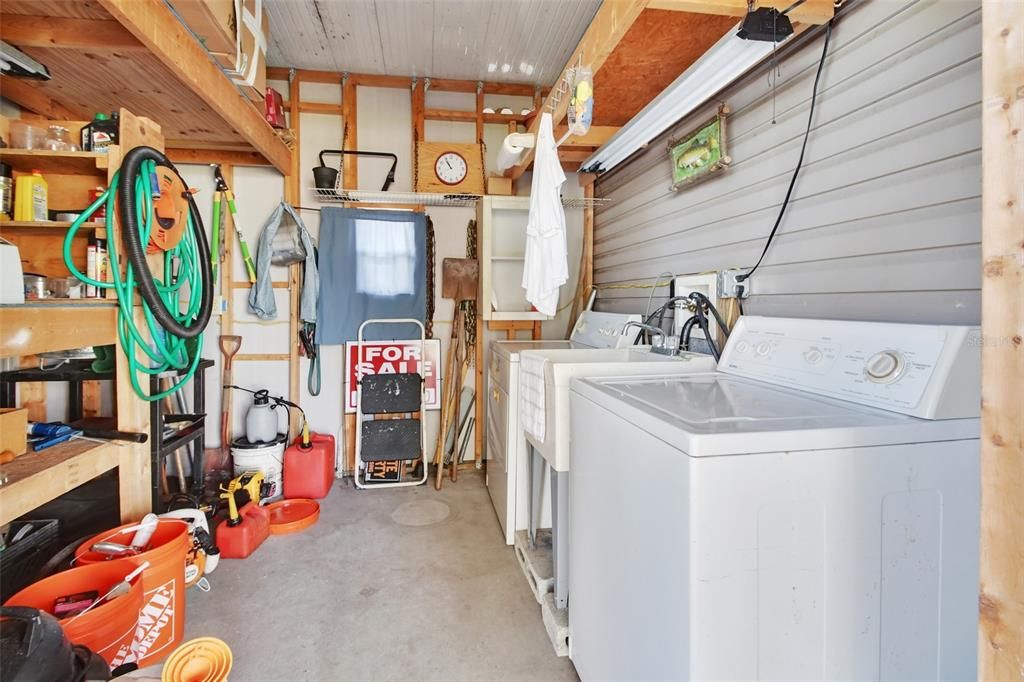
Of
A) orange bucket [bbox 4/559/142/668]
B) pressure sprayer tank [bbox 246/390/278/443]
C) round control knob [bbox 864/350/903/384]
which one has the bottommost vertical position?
orange bucket [bbox 4/559/142/668]

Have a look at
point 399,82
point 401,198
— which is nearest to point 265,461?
point 401,198

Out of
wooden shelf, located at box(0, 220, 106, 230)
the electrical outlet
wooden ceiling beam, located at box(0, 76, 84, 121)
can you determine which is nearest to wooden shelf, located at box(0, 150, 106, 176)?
wooden shelf, located at box(0, 220, 106, 230)

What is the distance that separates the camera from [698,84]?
1686 mm

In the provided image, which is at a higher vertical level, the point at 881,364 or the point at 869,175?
the point at 869,175

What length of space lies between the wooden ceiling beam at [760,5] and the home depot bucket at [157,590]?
91.4 inches

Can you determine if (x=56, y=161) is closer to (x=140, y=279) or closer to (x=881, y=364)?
(x=140, y=279)

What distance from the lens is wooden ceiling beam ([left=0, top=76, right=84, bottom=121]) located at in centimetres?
236

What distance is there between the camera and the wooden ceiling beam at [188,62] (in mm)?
1639

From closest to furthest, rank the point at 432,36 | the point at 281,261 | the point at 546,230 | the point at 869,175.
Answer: the point at 869,175 → the point at 546,230 → the point at 432,36 → the point at 281,261

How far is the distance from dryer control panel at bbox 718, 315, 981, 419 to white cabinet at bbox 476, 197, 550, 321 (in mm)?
2070

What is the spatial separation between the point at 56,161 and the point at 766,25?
9.17 ft

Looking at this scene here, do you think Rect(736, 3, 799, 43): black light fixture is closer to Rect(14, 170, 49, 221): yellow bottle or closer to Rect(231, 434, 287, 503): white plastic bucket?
Rect(14, 170, 49, 221): yellow bottle

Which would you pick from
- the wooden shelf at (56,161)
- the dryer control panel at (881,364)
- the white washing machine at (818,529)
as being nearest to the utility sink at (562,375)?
the dryer control panel at (881,364)

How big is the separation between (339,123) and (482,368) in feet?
6.96
